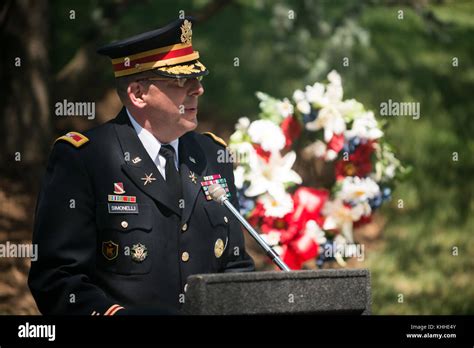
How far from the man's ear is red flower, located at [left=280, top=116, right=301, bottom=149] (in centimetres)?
223

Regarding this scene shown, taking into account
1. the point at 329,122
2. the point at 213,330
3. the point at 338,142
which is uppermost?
the point at 329,122

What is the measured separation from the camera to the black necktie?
14.4 ft

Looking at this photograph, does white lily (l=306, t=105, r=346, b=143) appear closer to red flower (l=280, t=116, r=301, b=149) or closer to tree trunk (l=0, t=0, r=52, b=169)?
red flower (l=280, t=116, r=301, b=149)

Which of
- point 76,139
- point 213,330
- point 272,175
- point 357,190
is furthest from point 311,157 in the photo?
point 213,330

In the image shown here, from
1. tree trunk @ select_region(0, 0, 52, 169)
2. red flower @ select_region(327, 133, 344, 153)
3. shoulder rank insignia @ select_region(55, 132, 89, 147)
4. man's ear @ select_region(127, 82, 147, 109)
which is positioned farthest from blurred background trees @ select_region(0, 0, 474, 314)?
man's ear @ select_region(127, 82, 147, 109)

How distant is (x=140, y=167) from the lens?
4352 mm

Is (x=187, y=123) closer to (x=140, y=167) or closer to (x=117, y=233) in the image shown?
(x=140, y=167)

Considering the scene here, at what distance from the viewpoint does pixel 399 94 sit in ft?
35.1

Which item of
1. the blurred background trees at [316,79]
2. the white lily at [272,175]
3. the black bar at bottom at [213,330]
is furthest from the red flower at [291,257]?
the blurred background trees at [316,79]

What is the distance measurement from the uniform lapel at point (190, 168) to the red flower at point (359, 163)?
6.98ft

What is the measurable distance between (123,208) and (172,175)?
12.2 inches

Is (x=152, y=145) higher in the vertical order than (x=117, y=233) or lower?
higher

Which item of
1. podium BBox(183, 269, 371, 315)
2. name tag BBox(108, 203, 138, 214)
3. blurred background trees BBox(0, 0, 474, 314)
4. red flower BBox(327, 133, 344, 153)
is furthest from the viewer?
blurred background trees BBox(0, 0, 474, 314)

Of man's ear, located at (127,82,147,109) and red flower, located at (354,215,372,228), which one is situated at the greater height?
man's ear, located at (127,82,147,109)
